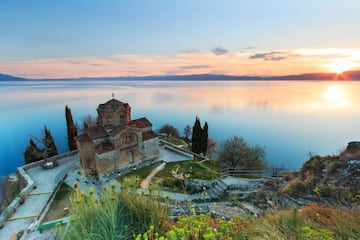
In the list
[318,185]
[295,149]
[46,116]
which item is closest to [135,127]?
[318,185]

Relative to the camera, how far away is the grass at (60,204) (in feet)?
36.7

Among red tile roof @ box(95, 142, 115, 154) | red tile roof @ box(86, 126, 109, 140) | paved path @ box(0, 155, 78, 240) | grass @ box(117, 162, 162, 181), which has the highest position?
red tile roof @ box(86, 126, 109, 140)

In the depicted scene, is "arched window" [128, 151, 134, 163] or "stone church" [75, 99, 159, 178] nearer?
"stone church" [75, 99, 159, 178]

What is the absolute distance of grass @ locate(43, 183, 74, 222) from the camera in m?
11.2

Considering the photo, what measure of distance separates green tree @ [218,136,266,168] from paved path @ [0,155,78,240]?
49.2 ft

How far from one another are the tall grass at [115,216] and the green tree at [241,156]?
1811 cm

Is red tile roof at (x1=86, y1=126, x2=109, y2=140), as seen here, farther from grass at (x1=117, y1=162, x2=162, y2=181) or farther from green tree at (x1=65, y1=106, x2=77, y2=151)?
green tree at (x1=65, y1=106, x2=77, y2=151)

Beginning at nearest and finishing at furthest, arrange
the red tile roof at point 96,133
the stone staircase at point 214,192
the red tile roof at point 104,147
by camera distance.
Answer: the stone staircase at point 214,192, the red tile roof at point 104,147, the red tile roof at point 96,133

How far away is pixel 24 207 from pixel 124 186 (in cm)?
1288

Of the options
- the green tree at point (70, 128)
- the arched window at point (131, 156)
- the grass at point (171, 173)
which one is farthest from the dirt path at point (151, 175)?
the green tree at point (70, 128)

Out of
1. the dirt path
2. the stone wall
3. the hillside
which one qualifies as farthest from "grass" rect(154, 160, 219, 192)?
the stone wall

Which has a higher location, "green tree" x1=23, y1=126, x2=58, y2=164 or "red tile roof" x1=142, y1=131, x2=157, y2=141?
"red tile roof" x1=142, y1=131, x2=157, y2=141

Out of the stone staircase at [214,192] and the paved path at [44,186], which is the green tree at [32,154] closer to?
the paved path at [44,186]

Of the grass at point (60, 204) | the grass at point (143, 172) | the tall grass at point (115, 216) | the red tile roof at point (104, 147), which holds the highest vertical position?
the tall grass at point (115, 216)
